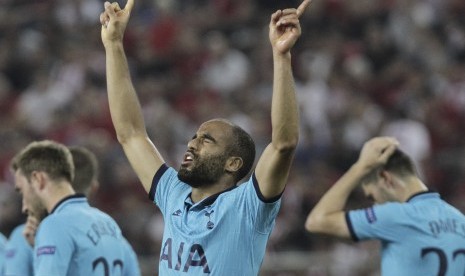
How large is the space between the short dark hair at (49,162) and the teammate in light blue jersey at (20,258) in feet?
2.16

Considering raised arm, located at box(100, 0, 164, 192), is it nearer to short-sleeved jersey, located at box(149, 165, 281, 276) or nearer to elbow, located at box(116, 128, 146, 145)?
elbow, located at box(116, 128, 146, 145)

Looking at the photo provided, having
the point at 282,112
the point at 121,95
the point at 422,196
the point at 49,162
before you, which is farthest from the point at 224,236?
the point at 422,196

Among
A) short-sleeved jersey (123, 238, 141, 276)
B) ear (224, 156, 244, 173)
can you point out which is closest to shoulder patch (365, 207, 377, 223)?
short-sleeved jersey (123, 238, 141, 276)

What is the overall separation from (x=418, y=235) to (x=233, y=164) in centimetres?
160

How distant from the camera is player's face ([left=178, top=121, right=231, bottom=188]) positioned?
221 inches

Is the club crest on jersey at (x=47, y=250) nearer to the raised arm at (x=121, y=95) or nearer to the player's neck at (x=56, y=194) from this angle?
the player's neck at (x=56, y=194)

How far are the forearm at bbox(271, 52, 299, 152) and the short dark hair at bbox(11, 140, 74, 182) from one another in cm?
205

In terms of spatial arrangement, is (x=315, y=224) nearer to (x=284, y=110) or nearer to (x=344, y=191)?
(x=344, y=191)

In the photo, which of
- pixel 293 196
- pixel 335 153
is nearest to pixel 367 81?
pixel 335 153

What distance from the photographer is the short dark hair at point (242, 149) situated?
5.72 m

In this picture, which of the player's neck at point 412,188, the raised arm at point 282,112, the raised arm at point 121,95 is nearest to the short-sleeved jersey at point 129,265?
the raised arm at point 121,95

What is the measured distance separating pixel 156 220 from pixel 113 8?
6.25 m

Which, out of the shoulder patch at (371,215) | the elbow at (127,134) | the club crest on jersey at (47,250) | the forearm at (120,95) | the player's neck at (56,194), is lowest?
the shoulder patch at (371,215)

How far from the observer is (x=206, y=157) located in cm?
568
